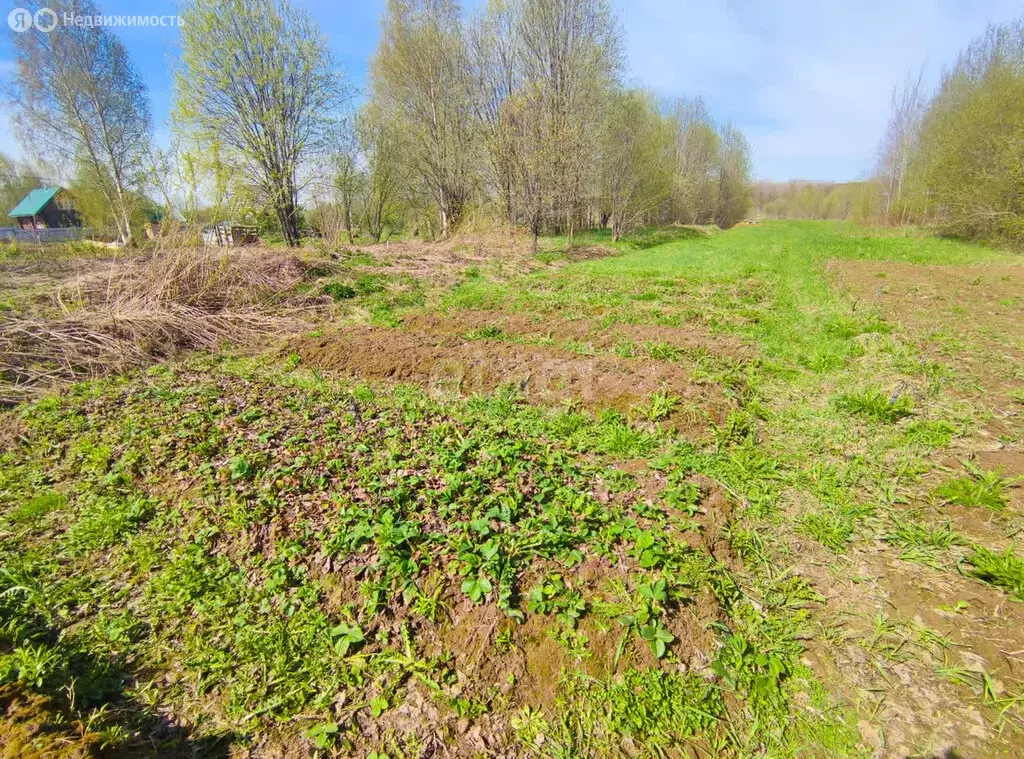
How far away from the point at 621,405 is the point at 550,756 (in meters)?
2.98

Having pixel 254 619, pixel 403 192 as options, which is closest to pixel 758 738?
pixel 254 619


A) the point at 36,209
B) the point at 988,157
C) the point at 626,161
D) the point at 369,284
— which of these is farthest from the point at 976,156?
the point at 36,209

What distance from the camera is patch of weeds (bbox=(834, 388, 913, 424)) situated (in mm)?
3994

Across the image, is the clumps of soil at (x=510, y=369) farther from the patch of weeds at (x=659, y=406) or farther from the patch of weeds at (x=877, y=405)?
the patch of weeds at (x=877, y=405)

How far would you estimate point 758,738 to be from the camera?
1.74 meters

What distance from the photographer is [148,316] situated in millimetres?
5926

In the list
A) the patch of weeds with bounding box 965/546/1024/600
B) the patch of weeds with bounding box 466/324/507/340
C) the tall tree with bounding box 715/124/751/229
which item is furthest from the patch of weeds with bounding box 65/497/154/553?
the tall tree with bounding box 715/124/751/229

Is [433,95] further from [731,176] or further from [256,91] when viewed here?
[731,176]

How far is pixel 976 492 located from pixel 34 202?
53880 millimetres

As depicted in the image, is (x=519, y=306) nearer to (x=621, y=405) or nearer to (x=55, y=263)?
(x=621, y=405)

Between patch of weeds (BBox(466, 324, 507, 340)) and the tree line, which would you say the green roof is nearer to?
the tree line

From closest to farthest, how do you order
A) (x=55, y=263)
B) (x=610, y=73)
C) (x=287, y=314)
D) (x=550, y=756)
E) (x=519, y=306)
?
1. (x=550, y=756)
2. (x=287, y=314)
3. (x=519, y=306)
4. (x=55, y=263)
5. (x=610, y=73)

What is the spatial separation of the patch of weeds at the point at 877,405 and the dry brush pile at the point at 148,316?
7428mm

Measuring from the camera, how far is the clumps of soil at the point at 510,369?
4.35m
